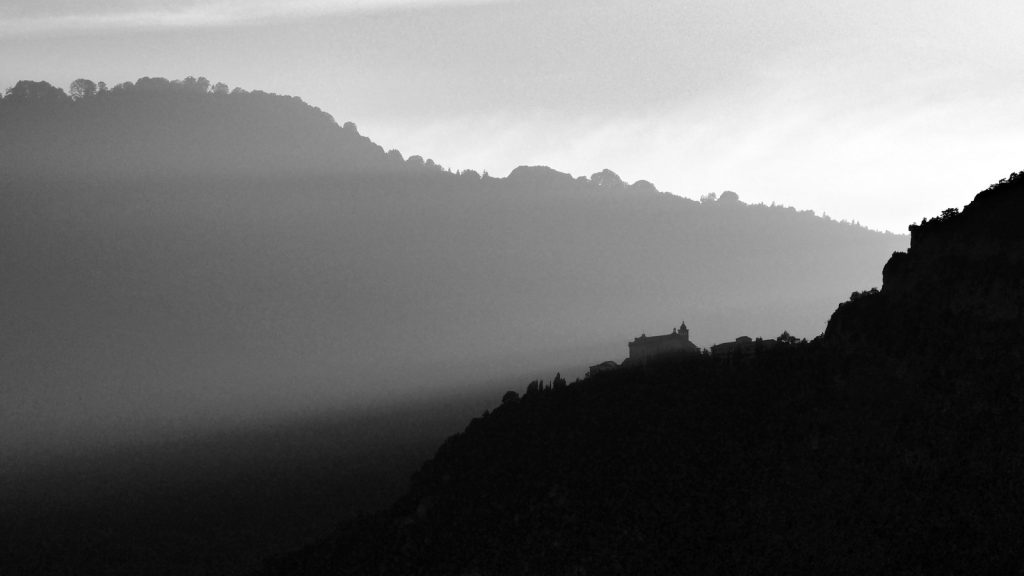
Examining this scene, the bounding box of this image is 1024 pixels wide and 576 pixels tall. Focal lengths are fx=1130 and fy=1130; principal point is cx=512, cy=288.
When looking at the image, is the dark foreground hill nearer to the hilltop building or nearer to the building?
the hilltop building

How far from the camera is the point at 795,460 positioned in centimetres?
9319

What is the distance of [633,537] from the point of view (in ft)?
317

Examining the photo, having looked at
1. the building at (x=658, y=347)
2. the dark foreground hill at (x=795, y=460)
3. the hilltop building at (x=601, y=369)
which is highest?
the building at (x=658, y=347)

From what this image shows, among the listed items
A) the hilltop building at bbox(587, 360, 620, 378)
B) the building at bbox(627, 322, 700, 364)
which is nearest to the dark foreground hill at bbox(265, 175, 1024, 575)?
the hilltop building at bbox(587, 360, 620, 378)

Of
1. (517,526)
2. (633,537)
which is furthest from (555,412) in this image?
(633,537)

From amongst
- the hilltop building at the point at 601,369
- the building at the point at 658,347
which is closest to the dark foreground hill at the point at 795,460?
the hilltop building at the point at 601,369

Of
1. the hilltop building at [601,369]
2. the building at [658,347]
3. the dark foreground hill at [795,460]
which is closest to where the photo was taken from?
the dark foreground hill at [795,460]

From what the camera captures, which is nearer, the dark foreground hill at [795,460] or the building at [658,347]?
the dark foreground hill at [795,460]

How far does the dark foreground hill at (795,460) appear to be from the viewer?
79.0 metres

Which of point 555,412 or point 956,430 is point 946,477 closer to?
point 956,430

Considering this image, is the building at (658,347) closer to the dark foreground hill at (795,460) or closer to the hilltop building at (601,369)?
the hilltop building at (601,369)

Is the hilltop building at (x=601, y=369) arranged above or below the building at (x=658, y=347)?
below

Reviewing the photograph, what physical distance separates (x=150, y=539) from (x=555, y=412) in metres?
106

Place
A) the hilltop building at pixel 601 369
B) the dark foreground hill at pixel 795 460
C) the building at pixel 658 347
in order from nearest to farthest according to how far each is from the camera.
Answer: the dark foreground hill at pixel 795 460 → the hilltop building at pixel 601 369 → the building at pixel 658 347
